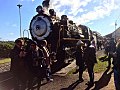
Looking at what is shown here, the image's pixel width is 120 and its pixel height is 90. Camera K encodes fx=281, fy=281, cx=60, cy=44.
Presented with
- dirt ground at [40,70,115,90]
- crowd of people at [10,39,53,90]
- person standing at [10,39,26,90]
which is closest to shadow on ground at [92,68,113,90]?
dirt ground at [40,70,115,90]

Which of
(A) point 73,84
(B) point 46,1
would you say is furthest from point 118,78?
(B) point 46,1

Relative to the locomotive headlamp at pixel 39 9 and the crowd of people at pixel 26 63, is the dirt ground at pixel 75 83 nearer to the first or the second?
the crowd of people at pixel 26 63

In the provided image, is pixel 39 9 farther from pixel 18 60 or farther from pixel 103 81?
pixel 18 60

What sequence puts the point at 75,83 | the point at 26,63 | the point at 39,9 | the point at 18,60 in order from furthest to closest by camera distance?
the point at 39,9 → the point at 75,83 → the point at 26,63 → the point at 18,60

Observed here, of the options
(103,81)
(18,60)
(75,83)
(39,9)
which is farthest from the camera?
(39,9)

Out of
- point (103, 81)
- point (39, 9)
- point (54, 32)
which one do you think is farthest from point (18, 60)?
point (39, 9)

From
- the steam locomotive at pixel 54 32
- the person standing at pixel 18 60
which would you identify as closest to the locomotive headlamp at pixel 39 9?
the steam locomotive at pixel 54 32

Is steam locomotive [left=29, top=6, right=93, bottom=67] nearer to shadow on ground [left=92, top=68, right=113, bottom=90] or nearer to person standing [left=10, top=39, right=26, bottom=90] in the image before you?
shadow on ground [left=92, top=68, right=113, bottom=90]

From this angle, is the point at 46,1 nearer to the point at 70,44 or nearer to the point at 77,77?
the point at 70,44

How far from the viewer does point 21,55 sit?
31.6 ft

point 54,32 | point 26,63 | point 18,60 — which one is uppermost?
point 54,32

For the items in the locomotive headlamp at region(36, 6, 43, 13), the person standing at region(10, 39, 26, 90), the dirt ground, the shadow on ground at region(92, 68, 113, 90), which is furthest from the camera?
the locomotive headlamp at region(36, 6, 43, 13)

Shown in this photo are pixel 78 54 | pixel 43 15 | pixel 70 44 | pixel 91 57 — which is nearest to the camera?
pixel 91 57

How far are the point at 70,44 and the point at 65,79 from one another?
22.3 feet
